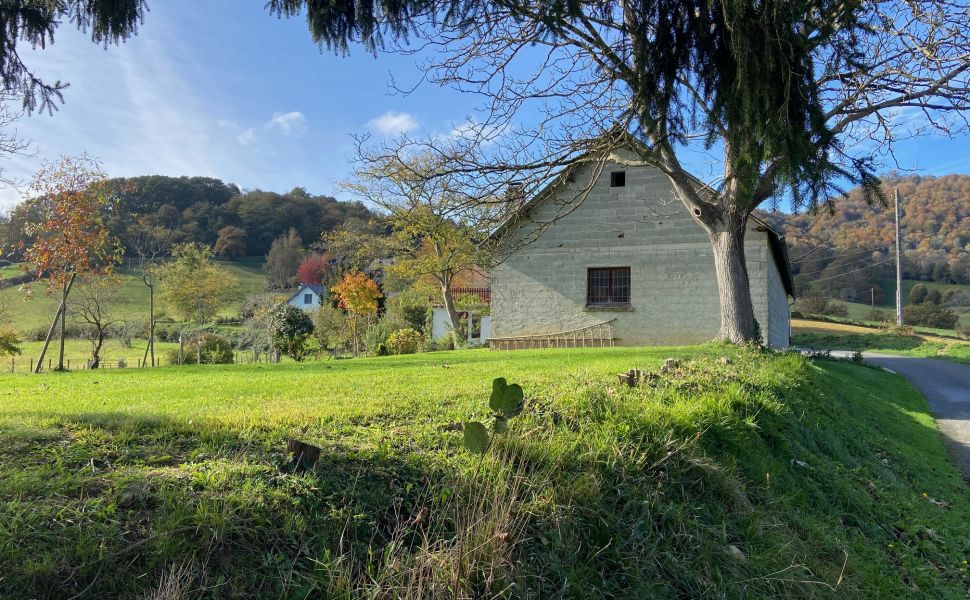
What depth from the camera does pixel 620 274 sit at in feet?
65.4

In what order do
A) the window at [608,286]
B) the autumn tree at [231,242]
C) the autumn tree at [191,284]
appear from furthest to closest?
1. the autumn tree at [231,242]
2. the autumn tree at [191,284]
3. the window at [608,286]

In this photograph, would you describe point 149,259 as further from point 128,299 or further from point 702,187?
point 702,187

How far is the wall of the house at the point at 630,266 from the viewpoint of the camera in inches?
735

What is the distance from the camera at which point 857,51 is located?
5270 mm

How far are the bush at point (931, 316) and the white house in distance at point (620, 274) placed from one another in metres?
42.0

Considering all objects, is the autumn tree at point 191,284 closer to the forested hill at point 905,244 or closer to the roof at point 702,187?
the roof at point 702,187

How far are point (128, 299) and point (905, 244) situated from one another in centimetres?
6124

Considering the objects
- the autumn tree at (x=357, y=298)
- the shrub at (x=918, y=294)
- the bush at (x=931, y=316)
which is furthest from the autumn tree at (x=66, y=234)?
the shrub at (x=918, y=294)

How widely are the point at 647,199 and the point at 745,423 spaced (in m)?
15.7

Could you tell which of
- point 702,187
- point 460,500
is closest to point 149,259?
point 702,187

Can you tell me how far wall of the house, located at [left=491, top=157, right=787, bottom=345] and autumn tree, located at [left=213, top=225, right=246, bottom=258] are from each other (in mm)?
52103

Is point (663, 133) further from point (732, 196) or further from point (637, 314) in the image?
point (637, 314)

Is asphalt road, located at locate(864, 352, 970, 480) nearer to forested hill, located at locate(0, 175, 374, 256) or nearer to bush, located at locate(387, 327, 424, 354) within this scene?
bush, located at locate(387, 327, 424, 354)

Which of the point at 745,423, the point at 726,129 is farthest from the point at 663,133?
the point at 745,423
